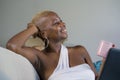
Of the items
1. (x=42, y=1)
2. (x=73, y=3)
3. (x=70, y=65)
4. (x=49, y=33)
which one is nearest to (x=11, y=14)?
(x=42, y=1)

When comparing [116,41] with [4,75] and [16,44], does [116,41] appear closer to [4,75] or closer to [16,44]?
[16,44]

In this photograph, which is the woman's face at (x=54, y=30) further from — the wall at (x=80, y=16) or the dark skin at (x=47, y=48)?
the wall at (x=80, y=16)

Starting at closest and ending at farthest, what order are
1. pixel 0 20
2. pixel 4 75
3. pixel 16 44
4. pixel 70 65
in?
pixel 4 75 < pixel 16 44 < pixel 70 65 < pixel 0 20

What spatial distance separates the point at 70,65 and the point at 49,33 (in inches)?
10.1

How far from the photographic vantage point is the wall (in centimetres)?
207

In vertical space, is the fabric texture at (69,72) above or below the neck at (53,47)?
below

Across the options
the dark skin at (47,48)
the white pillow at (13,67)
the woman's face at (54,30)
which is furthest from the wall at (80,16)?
the white pillow at (13,67)

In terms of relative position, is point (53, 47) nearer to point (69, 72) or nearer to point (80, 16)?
point (69, 72)

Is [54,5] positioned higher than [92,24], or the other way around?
[54,5]

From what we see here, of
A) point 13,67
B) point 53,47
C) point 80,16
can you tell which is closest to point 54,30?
point 53,47

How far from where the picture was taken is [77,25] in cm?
214

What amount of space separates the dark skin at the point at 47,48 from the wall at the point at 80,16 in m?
0.58

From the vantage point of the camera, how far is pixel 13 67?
3.34 ft

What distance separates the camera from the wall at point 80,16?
6.81 ft
